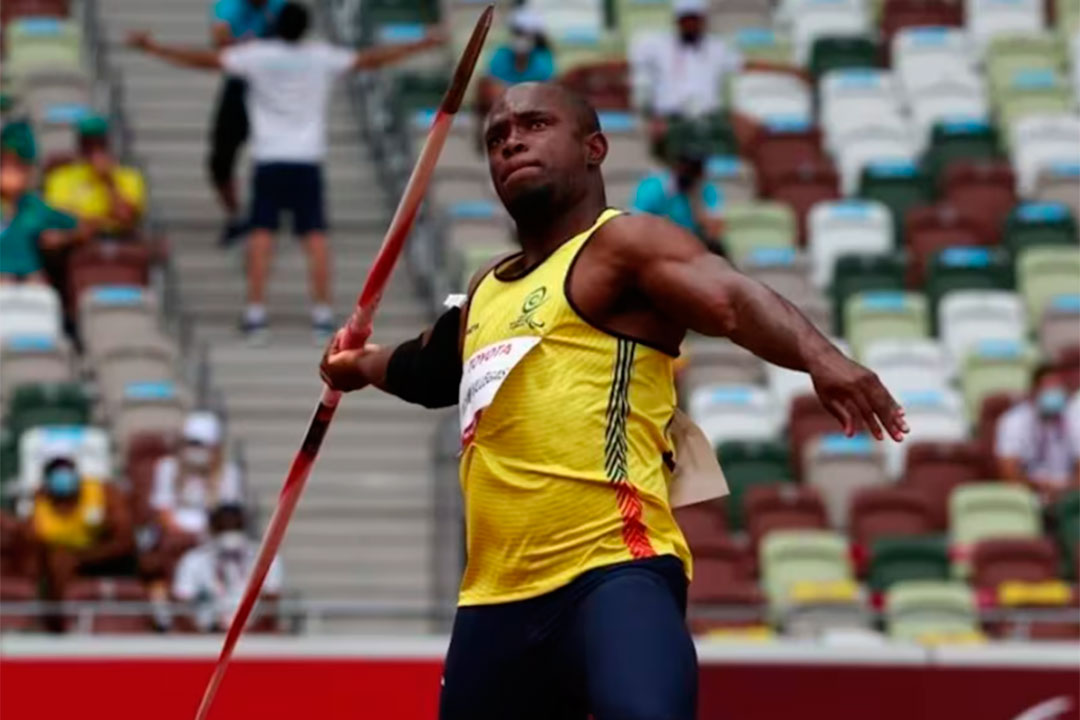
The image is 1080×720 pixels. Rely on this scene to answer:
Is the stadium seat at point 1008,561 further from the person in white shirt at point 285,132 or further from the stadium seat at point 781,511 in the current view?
the person in white shirt at point 285,132

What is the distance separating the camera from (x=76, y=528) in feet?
45.8

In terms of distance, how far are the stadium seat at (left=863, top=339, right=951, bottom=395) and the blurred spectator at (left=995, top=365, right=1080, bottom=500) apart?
2.51ft

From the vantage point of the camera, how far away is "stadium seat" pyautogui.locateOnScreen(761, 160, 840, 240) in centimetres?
1791

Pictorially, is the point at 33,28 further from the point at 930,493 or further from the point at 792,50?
the point at 930,493

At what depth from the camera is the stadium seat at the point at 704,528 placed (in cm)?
1416

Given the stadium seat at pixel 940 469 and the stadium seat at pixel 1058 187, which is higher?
the stadium seat at pixel 1058 187

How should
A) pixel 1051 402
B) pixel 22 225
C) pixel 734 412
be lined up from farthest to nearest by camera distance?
pixel 22 225, pixel 734 412, pixel 1051 402

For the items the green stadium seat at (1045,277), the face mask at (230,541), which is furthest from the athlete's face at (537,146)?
the green stadium seat at (1045,277)

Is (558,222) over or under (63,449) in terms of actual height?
over

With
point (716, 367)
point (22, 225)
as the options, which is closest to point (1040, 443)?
point (716, 367)

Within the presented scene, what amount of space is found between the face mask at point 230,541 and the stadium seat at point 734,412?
270cm

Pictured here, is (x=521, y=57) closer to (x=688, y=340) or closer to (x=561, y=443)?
(x=688, y=340)

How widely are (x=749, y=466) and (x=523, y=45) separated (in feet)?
10.4

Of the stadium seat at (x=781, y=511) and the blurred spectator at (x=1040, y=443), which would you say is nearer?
the stadium seat at (x=781, y=511)
